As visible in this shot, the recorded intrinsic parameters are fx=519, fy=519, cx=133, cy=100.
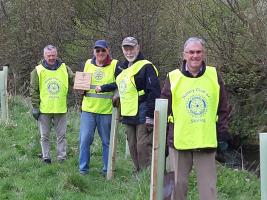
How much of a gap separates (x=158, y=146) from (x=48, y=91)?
12.0 feet

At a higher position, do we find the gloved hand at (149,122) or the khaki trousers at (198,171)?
the gloved hand at (149,122)

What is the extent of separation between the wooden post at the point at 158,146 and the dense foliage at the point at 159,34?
824 centimetres

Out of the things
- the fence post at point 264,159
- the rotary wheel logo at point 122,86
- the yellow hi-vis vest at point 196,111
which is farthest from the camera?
the rotary wheel logo at point 122,86

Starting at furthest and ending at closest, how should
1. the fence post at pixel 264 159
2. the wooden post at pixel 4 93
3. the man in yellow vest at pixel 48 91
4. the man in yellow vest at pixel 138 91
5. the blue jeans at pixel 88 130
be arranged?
the wooden post at pixel 4 93 < the man in yellow vest at pixel 48 91 < the blue jeans at pixel 88 130 < the man in yellow vest at pixel 138 91 < the fence post at pixel 264 159

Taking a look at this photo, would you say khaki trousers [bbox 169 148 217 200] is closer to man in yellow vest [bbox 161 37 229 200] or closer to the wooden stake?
man in yellow vest [bbox 161 37 229 200]

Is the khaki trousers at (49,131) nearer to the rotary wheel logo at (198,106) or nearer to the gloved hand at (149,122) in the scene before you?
the gloved hand at (149,122)

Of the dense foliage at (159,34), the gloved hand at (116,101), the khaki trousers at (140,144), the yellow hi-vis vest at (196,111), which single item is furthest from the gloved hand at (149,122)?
the dense foliage at (159,34)

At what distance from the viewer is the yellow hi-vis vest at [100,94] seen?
779cm

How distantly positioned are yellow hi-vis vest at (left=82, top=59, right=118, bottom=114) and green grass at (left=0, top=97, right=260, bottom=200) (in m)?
1.01

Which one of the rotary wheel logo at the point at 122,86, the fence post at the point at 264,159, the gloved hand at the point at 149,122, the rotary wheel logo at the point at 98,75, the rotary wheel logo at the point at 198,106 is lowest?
the fence post at the point at 264,159

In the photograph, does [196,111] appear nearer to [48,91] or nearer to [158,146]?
[158,146]

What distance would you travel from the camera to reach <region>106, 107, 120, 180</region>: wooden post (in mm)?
7684

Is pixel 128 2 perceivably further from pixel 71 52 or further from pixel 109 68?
pixel 109 68

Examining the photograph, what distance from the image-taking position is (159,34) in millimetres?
17000
